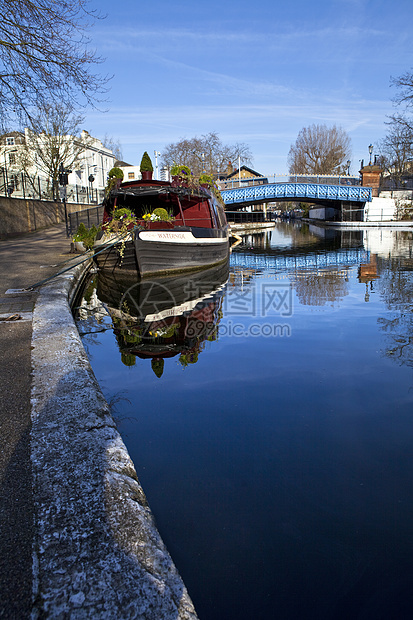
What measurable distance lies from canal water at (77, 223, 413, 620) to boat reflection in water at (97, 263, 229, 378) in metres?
0.05

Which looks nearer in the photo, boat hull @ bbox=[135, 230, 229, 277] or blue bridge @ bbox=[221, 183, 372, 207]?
boat hull @ bbox=[135, 230, 229, 277]

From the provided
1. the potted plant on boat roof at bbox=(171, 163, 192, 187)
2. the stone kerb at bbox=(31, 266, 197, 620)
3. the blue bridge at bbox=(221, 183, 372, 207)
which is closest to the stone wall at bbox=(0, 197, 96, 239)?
the potted plant on boat roof at bbox=(171, 163, 192, 187)

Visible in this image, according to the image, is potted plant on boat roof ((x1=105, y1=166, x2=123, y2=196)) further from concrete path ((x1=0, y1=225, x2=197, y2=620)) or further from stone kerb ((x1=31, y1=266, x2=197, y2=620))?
stone kerb ((x1=31, y1=266, x2=197, y2=620))

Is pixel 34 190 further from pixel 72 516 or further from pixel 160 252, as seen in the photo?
pixel 72 516

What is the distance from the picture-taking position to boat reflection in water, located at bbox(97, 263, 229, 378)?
6.26 metres

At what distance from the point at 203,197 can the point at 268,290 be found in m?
4.86

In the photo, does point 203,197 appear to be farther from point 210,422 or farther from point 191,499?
point 191,499

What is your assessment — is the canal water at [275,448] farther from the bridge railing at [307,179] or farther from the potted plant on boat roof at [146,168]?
the bridge railing at [307,179]

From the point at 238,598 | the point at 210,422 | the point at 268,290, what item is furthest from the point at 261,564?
the point at 268,290

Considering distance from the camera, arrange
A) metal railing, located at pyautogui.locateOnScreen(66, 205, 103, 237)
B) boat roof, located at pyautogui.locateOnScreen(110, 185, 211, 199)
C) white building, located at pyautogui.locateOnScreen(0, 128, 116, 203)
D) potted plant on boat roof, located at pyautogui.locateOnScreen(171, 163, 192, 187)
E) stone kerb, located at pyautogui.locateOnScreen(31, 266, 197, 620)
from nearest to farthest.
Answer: stone kerb, located at pyautogui.locateOnScreen(31, 266, 197, 620) < boat roof, located at pyautogui.locateOnScreen(110, 185, 211, 199) < potted plant on boat roof, located at pyautogui.locateOnScreen(171, 163, 192, 187) < metal railing, located at pyautogui.locateOnScreen(66, 205, 103, 237) < white building, located at pyautogui.locateOnScreen(0, 128, 116, 203)

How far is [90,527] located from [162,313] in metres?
6.78

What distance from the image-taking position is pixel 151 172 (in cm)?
1379

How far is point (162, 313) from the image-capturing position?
863cm

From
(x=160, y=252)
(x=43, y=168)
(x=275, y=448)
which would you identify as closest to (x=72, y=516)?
(x=275, y=448)
